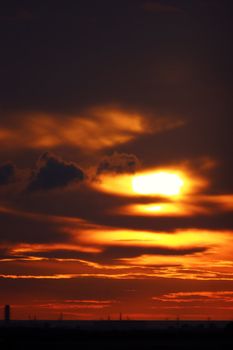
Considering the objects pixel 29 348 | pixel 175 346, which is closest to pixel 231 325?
pixel 175 346

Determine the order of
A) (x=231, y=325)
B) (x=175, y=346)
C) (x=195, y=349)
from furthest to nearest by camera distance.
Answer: (x=231, y=325), (x=175, y=346), (x=195, y=349)

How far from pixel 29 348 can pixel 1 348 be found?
20.3 ft

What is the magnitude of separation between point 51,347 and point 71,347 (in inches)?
117

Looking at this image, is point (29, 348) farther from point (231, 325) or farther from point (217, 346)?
point (231, 325)

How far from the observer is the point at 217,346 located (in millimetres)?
108125

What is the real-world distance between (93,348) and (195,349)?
46.8 feet

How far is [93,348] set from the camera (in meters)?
107

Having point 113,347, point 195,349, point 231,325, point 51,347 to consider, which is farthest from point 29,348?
point 231,325

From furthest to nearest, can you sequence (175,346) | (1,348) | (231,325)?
1. (231,325)
2. (175,346)
3. (1,348)

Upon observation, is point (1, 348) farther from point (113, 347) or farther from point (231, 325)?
point (231, 325)

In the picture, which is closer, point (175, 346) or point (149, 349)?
point (149, 349)

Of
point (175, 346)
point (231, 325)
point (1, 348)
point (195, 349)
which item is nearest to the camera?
point (1, 348)

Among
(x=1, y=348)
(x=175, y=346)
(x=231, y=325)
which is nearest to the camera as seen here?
(x=1, y=348)

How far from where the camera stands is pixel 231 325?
188000 mm
